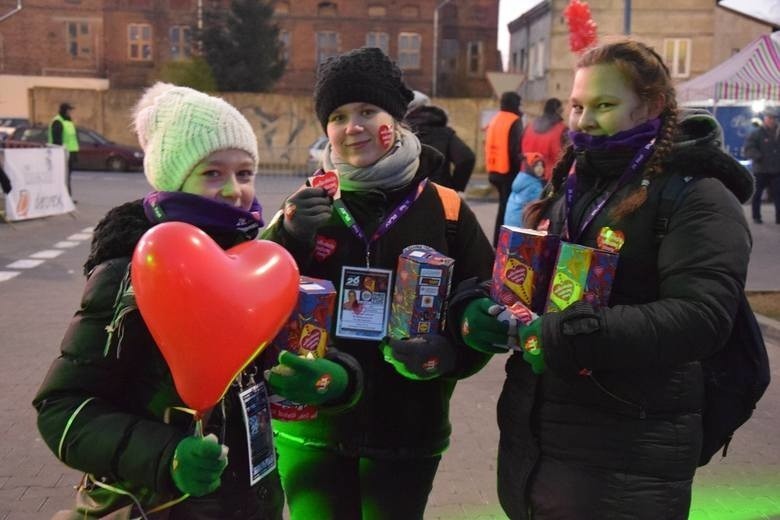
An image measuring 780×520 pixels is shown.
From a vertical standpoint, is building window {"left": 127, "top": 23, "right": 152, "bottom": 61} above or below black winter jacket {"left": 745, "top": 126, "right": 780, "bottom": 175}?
above

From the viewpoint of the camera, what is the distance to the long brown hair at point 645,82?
214 cm

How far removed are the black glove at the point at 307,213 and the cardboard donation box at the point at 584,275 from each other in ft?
2.33

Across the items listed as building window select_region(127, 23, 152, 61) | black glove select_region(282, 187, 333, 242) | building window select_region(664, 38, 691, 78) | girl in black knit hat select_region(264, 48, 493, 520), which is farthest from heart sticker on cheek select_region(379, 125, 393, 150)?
building window select_region(127, 23, 152, 61)

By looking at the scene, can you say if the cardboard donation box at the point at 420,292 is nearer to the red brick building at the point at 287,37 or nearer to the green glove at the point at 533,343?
the green glove at the point at 533,343

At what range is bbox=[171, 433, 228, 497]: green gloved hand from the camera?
66.7 inches

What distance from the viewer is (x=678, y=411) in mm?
2137

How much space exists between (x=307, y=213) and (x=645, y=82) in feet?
3.34

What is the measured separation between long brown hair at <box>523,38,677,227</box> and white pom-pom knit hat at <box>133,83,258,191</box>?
3.28 ft

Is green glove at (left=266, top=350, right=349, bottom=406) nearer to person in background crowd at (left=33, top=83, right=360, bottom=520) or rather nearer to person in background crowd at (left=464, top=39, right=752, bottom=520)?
person in background crowd at (left=33, top=83, right=360, bottom=520)

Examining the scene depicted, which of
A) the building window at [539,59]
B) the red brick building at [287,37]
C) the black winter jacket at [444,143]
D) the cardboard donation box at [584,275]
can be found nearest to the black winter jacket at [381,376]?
the cardboard donation box at [584,275]

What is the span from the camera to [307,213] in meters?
2.32

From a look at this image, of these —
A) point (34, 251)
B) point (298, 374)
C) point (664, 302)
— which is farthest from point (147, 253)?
point (34, 251)

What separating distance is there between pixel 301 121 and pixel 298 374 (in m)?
30.3

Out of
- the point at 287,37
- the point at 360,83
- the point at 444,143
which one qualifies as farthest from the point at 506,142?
the point at 287,37
